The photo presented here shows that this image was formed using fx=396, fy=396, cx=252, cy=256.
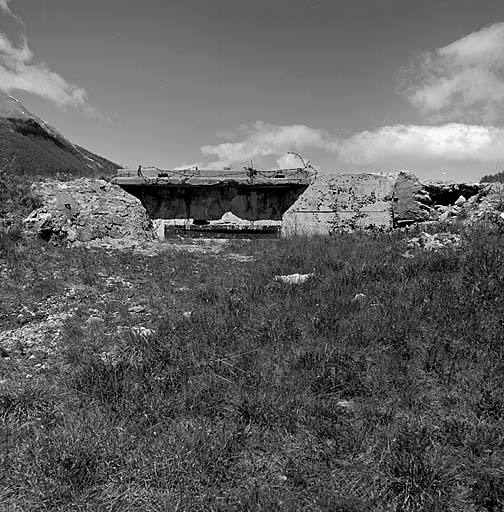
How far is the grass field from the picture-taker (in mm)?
2385

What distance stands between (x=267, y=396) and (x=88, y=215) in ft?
31.4

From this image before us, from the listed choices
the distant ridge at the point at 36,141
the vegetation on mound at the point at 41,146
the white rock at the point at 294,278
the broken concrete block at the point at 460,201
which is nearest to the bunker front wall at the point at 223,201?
the broken concrete block at the point at 460,201

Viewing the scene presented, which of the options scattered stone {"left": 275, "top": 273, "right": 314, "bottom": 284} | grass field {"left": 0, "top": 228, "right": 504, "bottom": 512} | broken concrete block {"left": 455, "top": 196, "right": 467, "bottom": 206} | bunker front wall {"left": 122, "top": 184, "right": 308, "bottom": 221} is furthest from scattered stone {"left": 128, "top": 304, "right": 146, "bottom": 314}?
broken concrete block {"left": 455, "top": 196, "right": 467, "bottom": 206}

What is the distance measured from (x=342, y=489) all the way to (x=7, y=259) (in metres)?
7.89

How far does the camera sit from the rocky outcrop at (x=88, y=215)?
10.3 m

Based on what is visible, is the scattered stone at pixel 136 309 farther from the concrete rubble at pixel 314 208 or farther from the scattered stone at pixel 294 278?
the concrete rubble at pixel 314 208

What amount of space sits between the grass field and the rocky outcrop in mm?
4880

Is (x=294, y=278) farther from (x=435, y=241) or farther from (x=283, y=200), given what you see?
(x=283, y=200)

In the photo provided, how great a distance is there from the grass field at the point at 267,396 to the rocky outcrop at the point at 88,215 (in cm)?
488

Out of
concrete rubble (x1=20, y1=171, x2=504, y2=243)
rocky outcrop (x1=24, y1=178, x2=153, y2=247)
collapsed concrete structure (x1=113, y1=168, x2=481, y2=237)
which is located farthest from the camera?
collapsed concrete structure (x1=113, y1=168, x2=481, y2=237)

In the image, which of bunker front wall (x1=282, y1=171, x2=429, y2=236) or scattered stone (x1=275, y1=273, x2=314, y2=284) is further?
bunker front wall (x1=282, y1=171, x2=429, y2=236)

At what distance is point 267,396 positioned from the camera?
3162mm

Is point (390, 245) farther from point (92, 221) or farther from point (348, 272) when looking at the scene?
point (92, 221)

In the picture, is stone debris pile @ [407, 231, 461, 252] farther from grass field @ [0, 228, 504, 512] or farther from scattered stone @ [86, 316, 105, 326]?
scattered stone @ [86, 316, 105, 326]
